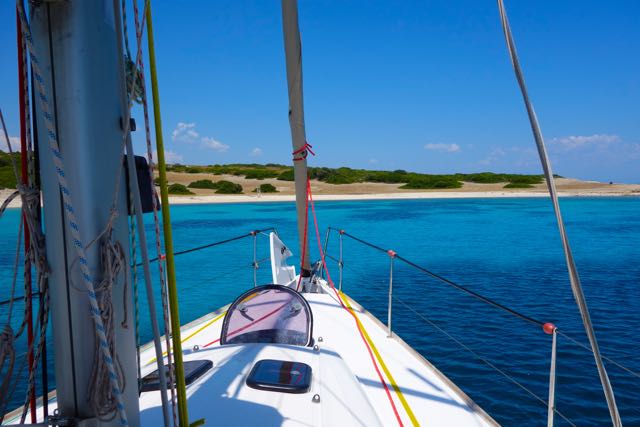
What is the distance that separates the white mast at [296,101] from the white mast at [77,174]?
419cm

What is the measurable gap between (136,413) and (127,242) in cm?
54

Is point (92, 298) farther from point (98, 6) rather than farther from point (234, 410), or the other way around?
point (234, 410)

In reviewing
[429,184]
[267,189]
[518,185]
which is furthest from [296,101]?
[518,185]

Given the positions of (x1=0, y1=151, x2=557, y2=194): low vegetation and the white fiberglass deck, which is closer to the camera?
the white fiberglass deck

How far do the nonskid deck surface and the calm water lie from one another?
6.17 feet

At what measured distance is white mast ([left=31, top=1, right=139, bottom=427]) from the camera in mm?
1167

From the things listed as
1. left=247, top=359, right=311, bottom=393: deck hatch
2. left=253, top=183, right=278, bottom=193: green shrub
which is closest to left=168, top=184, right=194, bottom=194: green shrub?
Result: left=253, top=183, right=278, bottom=193: green shrub

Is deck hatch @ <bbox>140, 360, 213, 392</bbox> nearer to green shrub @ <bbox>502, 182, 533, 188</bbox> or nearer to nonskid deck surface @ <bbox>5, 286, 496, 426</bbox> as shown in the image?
nonskid deck surface @ <bbox>5, 286, 496, 426</bbox>

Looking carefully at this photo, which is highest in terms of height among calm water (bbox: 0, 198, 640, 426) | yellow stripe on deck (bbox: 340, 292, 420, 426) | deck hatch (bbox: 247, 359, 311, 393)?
deck hatch (bbox: 247, 359, 311, 393)

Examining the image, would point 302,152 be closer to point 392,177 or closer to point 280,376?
point 280,376

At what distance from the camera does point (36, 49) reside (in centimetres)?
118

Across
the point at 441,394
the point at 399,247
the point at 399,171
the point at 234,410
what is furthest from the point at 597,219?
the point at 399,171

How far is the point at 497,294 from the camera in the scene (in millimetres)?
9898

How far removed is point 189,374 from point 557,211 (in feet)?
6.58
